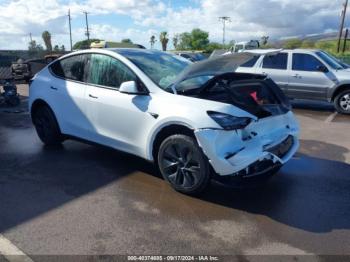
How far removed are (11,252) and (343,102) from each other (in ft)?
29.8

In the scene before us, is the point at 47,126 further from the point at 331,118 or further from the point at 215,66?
the point at 331,118

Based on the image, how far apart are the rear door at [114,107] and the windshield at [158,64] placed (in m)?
0.19

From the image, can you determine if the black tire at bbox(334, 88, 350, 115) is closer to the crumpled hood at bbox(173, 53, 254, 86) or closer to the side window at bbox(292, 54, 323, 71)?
the side window at bbox(292, 54, 323, 71)

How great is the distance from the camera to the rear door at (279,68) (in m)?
10.7

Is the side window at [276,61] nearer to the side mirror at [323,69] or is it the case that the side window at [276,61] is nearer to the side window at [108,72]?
the side mirror at [323,69]

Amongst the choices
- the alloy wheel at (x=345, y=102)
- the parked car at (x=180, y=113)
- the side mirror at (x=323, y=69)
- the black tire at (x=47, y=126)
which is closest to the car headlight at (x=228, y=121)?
the parked car at (x=180, y=113)

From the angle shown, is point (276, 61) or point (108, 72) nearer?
point (108, 72)

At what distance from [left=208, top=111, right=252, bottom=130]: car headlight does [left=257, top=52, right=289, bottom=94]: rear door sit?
7.21m

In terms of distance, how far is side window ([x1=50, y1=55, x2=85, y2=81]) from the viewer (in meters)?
5.53

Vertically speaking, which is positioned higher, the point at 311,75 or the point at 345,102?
the point at 311,75

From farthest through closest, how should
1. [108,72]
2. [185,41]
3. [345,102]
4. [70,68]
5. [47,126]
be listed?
1. [185,41]
2. [345,102]
3. [47,126]
4. [70,68]
5. [108,72]

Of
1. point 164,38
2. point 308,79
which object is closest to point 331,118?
point 308,79

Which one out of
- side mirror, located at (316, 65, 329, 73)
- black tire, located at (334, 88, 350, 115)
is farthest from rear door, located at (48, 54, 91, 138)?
black tire, located at (334, 88, 350, 115)

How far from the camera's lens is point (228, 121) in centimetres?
387
